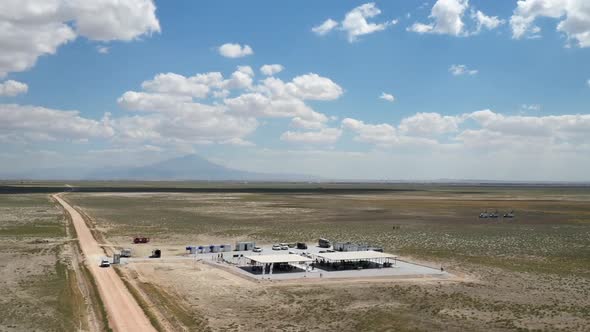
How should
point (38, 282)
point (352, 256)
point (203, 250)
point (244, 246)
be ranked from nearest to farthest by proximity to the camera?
point (38, 282), point (352, 256), point (203, 250), point (244, 246)

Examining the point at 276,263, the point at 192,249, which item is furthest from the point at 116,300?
the point at 192,249

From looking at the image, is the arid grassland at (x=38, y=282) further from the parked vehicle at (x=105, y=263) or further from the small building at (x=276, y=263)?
the small building at (x=276, y=263)

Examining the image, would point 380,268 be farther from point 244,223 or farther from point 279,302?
point 244,223

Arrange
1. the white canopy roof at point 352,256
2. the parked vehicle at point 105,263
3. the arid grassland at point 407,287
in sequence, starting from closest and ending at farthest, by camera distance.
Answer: the arid grassland at point 407,287
the parked vehicle at point 105,263
the white canopy roof at point 352,256

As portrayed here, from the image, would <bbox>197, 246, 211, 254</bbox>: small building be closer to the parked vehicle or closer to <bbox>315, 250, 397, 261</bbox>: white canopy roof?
the parked vehicle

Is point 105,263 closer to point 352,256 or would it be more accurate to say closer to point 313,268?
point 313,268

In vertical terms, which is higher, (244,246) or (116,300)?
(244,246)

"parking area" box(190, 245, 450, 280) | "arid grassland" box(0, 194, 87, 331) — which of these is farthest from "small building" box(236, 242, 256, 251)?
"arid grassland" box(0, 194, 87, 331)

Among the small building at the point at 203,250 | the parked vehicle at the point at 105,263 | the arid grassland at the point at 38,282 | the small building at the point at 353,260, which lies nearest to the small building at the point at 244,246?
the small building at the point at 203,250

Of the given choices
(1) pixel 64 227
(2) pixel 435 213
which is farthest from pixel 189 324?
(2) pixel 435 213
